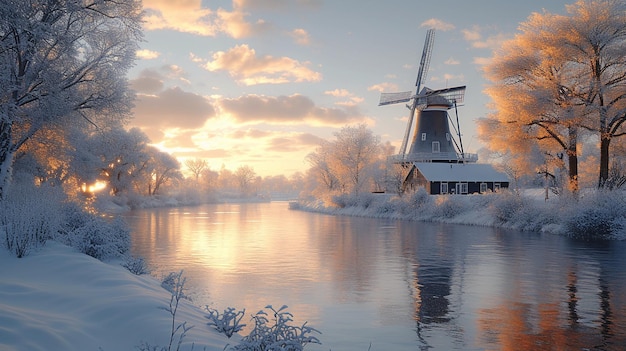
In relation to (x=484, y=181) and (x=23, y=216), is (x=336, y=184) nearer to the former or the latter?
(x=484, y=181)

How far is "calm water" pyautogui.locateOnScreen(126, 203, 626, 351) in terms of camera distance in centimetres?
925

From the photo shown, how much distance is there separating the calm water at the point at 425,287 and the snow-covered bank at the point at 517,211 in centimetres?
311

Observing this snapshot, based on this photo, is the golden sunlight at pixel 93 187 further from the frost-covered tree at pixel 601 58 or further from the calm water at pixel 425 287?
the frost-covered tree at pixel 601 58

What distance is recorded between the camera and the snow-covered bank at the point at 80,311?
572 cm

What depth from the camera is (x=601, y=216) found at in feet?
89.1

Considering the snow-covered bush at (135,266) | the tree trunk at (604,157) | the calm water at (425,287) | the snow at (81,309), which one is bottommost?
the calm water at (425,287)

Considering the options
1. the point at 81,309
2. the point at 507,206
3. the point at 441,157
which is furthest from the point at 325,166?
the point at 81,309

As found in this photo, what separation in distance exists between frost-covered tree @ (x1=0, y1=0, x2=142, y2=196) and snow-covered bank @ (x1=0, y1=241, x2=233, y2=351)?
615 cm

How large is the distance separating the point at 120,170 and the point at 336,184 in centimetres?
3316

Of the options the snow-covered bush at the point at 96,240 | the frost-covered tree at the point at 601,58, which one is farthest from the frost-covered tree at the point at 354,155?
the snow-covered bush at the point at 96,240

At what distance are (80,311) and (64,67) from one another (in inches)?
542

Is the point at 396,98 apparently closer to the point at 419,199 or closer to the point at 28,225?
the point at 419,199

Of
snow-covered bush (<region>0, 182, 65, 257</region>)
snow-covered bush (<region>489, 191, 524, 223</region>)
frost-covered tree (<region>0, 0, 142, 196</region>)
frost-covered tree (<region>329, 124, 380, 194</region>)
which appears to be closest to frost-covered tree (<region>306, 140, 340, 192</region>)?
frost-covered tree (<region>329, 124, 380, 194</region>)

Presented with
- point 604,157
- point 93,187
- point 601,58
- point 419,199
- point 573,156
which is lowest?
point 419,199
